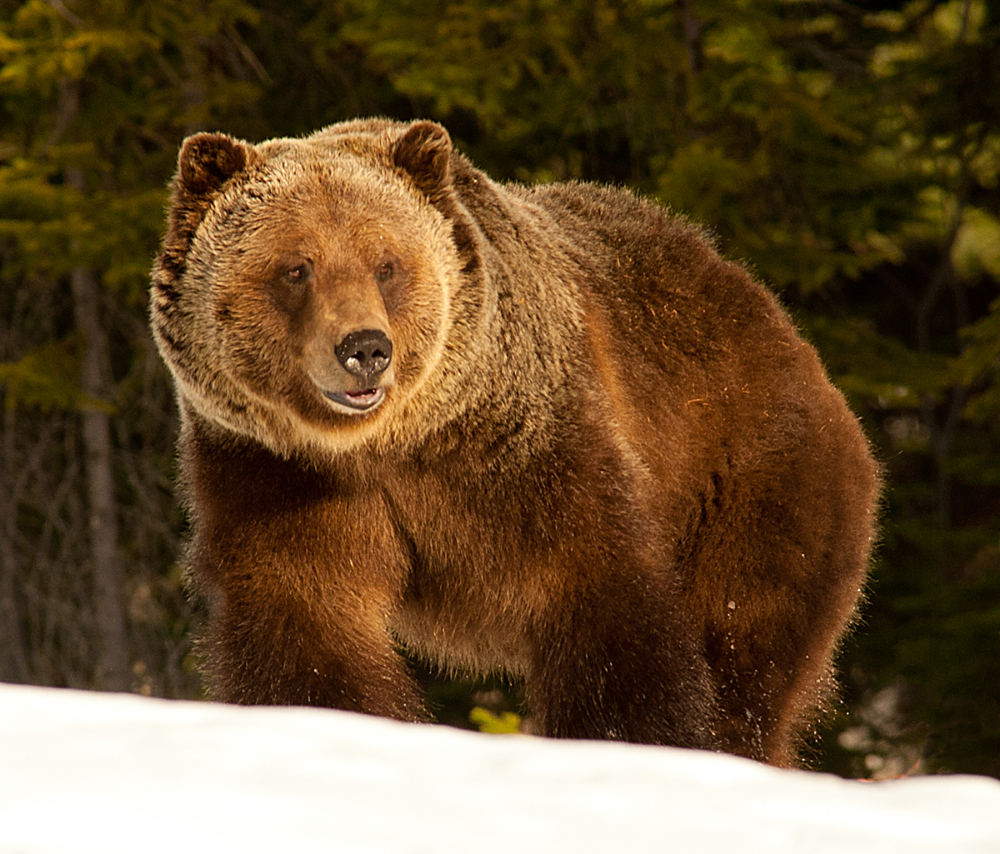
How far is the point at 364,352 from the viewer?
4465mm

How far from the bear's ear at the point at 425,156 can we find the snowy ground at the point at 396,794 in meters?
2.86

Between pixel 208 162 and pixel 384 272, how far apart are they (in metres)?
0.79

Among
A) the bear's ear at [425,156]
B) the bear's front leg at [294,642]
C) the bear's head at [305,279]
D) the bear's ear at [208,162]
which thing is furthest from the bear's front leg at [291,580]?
the bear's ear at [425,156]

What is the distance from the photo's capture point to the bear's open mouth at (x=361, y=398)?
14.9 ft

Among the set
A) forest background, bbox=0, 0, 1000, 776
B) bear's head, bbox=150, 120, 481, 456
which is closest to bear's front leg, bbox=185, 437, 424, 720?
bear's head, bbox=150, 120, 481, 456

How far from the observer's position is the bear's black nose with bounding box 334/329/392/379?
446 cm

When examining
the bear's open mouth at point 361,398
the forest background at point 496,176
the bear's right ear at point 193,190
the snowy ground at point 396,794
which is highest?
the bear's right ear at point 193,190

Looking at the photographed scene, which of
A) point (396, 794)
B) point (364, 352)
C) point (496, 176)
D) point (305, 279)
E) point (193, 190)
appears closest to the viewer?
point (396, 794)

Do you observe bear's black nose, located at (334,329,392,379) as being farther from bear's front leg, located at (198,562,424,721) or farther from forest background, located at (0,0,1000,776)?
forest background, located at (0,0,1000,776)

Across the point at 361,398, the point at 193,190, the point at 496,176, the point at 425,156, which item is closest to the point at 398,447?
the point at 361,398

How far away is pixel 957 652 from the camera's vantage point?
12391mm

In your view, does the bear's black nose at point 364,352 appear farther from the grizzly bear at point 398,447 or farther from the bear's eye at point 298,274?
the bear's eye at point 298,274

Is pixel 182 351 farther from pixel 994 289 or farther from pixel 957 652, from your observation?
pixel 994 289

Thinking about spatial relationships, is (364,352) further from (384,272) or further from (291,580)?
(291,580)
